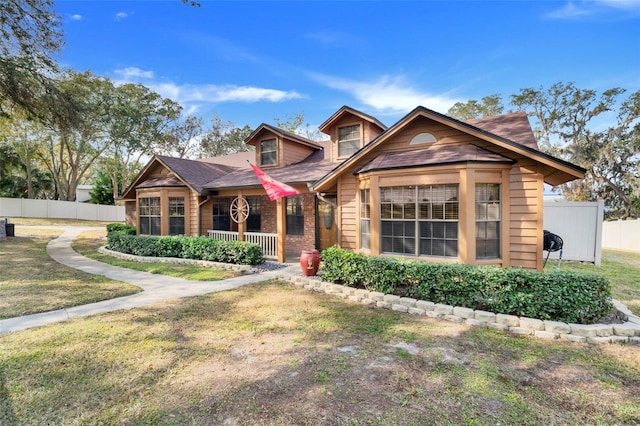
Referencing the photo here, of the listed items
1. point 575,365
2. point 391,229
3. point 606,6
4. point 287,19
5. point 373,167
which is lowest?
point 575,365

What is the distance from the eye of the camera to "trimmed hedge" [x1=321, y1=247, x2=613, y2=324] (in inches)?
203

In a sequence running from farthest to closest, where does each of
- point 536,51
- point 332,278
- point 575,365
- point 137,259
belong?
point 536,51, point 137,259, point 332,278, point 575,365

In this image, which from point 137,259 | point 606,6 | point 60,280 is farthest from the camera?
point 137,259

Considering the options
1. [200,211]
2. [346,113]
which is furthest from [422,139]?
[200,211]

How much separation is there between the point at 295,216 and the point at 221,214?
4.02 meters

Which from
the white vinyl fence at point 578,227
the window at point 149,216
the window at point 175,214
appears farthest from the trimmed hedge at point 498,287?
the window at point 149,216

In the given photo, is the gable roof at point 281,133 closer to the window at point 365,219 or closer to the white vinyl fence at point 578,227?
the window at point 365,219

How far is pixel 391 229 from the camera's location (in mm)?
8195

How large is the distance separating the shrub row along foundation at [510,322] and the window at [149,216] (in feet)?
35.2

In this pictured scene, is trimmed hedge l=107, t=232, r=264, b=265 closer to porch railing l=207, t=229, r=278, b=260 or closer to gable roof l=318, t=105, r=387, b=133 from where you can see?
porch railing l=207, t=229, r=278, b=260

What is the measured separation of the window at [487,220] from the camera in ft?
23.9

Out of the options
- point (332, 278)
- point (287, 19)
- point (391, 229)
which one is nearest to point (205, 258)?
point (332, 278)

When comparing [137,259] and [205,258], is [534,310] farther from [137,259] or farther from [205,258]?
[137,259]

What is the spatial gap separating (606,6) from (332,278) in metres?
12.0
